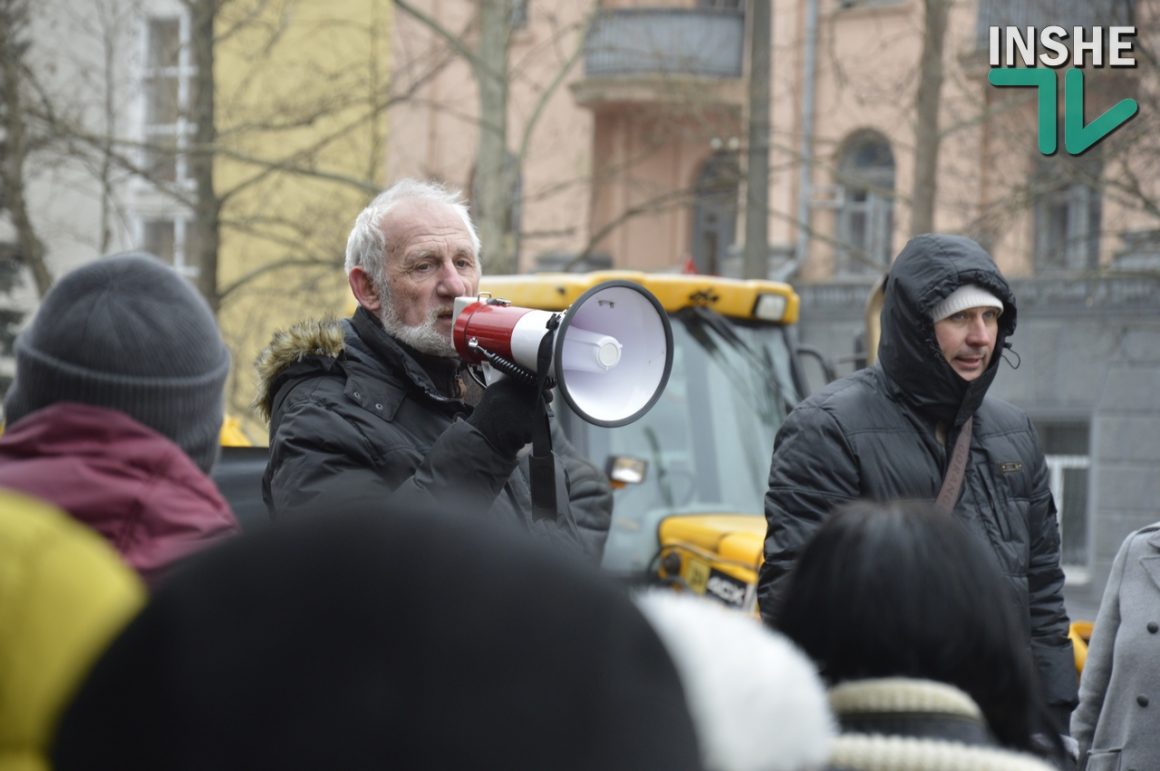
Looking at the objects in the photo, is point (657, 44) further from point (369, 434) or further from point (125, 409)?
point (125, 409)

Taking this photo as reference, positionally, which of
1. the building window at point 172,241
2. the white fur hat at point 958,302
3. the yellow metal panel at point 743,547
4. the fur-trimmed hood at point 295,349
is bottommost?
the yellow metal panel at point 743,547

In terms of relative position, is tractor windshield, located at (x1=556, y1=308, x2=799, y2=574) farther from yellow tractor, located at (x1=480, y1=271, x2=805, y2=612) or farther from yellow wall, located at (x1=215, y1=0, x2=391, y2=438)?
yellow wall, located at (x1=215, y1=0, x2=391, y2=438)

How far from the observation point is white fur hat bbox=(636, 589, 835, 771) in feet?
4.83

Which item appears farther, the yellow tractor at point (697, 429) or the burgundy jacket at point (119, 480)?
the yellow tractor at point (697, 429)

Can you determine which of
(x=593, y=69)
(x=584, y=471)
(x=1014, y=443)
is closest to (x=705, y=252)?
(x=593, y=69)

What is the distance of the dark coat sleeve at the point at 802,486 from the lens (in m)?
3.96

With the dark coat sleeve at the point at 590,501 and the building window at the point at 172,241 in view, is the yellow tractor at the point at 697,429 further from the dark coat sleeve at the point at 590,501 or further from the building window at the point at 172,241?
the building window at the point at 172,241

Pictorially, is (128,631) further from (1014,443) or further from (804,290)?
(804,290)

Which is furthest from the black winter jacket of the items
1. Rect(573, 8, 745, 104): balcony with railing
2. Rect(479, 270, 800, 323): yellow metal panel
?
Rect(573, 8, 745, 104): balcony with railing

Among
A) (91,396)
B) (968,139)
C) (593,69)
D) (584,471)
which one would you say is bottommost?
(584,471)

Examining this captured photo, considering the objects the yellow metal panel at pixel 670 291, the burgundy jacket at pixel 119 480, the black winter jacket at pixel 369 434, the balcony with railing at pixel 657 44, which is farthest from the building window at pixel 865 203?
the burgundy jacket at pixel 119 480

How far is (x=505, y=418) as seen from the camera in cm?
332

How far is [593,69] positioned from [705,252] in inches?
118

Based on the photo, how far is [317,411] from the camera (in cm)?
360
